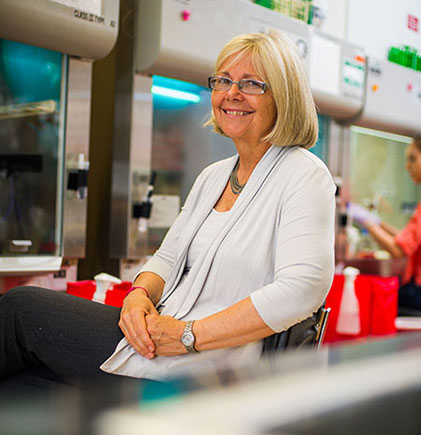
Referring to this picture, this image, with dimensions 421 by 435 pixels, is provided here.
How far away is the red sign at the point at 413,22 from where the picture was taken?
448cm

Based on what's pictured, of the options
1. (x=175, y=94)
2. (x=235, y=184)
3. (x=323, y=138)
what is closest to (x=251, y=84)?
(x=235, y=184)

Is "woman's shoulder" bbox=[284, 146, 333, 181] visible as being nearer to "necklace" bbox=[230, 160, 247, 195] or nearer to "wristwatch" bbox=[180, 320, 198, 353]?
"necklace" bbox=[230, 160, 247, 195]

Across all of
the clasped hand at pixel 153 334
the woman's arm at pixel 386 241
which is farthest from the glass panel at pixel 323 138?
the clasped hand at pixel 153 334

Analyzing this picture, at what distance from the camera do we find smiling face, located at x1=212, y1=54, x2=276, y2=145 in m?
1.50

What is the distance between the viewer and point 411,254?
11.7ft

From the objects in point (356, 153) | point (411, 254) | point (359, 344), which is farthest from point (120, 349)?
point (356, 153)

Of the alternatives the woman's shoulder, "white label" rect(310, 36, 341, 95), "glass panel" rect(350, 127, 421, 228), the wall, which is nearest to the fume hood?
the woman's shoulder

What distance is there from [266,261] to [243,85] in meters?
0.50

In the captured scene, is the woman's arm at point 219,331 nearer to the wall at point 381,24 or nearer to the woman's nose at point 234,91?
the woman's nose at point 234,91

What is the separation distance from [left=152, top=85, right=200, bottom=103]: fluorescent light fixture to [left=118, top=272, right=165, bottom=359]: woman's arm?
150 centimetres

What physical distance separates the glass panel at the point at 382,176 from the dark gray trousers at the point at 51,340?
301cm

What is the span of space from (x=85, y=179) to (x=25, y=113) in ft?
1.20

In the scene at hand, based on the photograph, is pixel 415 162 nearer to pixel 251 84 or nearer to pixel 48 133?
pixel 48 133

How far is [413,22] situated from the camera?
4508mm
